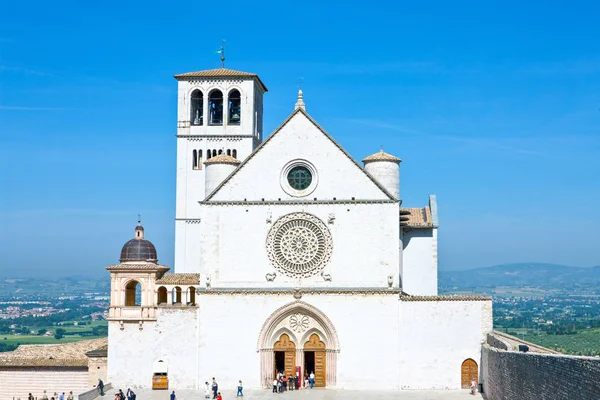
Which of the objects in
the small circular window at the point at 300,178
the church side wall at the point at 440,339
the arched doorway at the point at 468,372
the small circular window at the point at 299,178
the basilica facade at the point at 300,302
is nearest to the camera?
the arched doorway at the point at 468,372

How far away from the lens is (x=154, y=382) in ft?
132

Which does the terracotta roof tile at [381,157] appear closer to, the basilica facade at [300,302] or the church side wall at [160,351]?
the basilica facade at [300,302]

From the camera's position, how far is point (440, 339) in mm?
39344

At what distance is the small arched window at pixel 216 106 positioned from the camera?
175 ft

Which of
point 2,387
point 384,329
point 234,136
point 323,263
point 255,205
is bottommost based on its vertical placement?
point 2,387

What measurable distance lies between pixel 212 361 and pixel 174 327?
2.29 metres

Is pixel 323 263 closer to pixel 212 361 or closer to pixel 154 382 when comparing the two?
pixel 212 361

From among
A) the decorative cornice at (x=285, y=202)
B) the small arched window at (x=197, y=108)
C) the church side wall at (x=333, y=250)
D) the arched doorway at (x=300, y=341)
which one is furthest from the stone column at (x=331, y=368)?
the small arched window at (x=197, y=108)

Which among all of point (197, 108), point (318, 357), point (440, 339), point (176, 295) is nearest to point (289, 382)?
point (318, 357)

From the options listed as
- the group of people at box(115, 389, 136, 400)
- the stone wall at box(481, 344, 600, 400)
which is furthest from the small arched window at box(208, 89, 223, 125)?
the stone wall at box(481, 344, 600, 400)

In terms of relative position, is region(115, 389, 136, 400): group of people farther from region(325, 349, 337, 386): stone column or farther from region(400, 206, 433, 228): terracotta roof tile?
region(400, 206, 433, 228): terracotta roof tile

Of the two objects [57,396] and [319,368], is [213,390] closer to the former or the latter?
[319,368]

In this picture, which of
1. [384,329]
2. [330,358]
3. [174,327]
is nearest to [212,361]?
[174,327]

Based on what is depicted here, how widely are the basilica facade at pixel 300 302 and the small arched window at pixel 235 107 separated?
12343 millimetres
